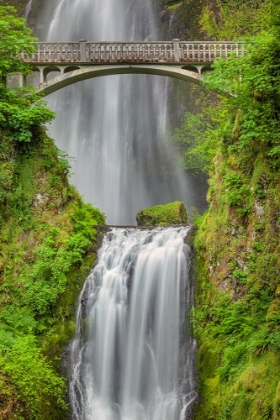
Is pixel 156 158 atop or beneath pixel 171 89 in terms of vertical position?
beneath

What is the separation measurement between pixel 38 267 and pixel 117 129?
1448cm

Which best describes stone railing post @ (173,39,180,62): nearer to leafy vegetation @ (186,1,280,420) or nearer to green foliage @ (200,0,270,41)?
leafy vegetation @ (186,1,280,420)

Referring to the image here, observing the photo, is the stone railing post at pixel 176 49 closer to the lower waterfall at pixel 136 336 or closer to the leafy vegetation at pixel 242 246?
the leafy vegetation at pixel 242 246

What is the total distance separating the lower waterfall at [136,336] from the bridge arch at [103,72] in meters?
6.31

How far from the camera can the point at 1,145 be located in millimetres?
15773

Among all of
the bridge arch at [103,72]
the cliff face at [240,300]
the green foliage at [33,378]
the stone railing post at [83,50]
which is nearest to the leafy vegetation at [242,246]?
the cliff face at [240,300]

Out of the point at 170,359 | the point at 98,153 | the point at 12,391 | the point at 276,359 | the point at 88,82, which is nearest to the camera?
the point at 276,359

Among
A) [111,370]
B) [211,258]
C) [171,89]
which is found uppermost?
[171,89]

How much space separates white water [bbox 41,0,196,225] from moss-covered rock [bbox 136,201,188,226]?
189 inches

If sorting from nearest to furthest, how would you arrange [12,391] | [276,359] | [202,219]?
[276,359]
[12,391]
[202,219]

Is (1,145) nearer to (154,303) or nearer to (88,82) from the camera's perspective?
(154,303)

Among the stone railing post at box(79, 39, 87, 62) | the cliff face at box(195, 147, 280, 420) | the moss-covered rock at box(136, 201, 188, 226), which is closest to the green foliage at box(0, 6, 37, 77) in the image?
the stone railing post at box(79, 39, 87, 62)

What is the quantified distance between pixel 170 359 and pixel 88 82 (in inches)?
770

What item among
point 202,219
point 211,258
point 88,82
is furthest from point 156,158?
point 211,258
